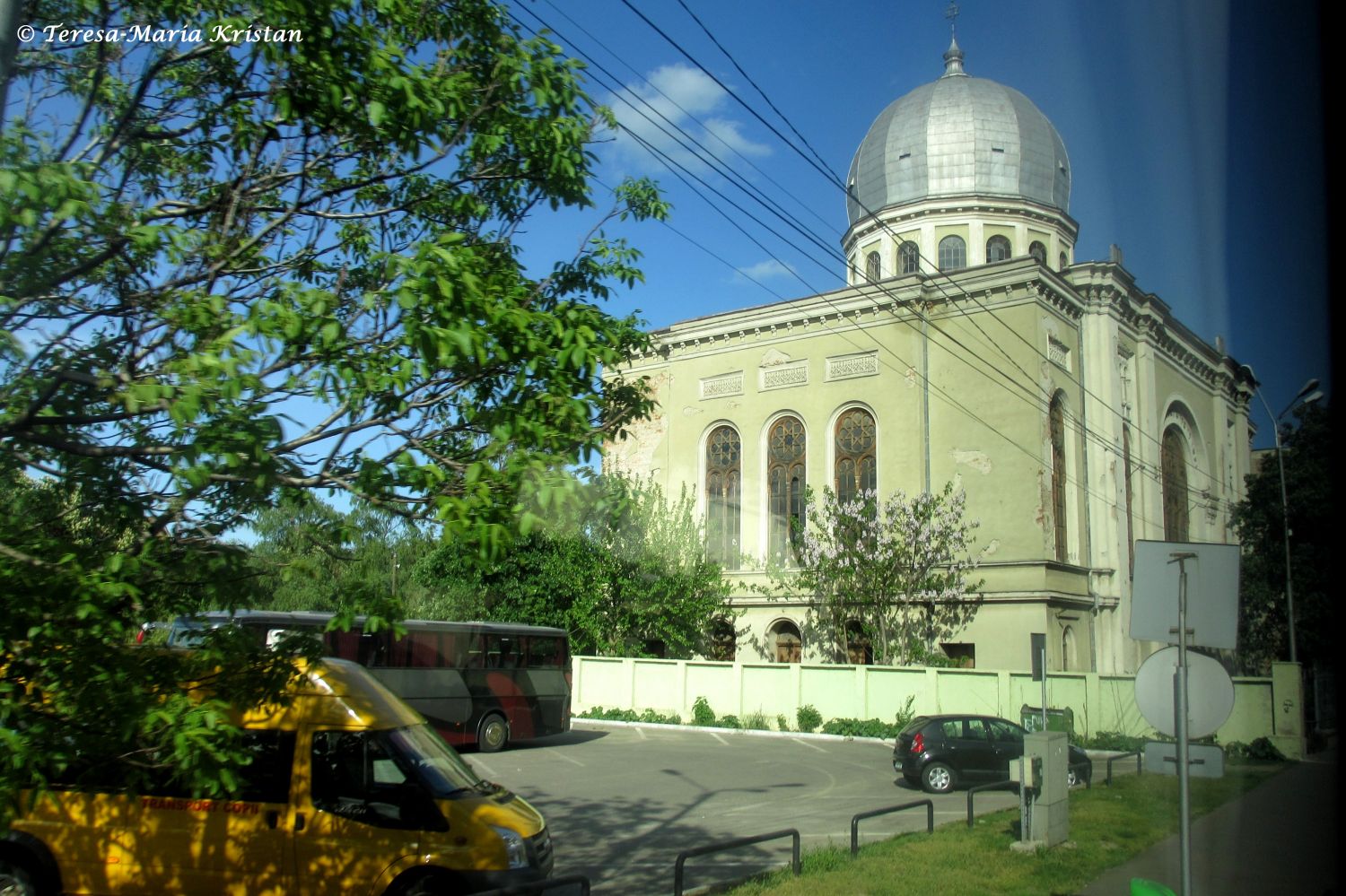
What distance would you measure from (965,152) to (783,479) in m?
16.4

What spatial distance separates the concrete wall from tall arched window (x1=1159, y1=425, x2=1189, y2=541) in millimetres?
8583

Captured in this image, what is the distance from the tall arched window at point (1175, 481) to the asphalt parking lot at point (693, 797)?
546 centimetres

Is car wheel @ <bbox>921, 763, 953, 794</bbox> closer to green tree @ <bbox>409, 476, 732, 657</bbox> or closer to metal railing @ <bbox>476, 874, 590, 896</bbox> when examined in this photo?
metal railing @ <bbox>476, 874, 590, 896</bbox>

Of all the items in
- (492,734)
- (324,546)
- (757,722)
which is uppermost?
(324,546)

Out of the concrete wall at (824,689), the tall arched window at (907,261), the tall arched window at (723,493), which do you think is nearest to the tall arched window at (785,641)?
the tall arched window at (723,493)

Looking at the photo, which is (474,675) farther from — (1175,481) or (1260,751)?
(1260,751)

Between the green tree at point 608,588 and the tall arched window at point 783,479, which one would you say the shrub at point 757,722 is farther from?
the tall arched window at point 783,479

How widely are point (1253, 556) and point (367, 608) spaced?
→ 500cm

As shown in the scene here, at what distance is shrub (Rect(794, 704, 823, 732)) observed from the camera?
29.1 meters

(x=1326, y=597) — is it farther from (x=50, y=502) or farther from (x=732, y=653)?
(x=732, y=653)

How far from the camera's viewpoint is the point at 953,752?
18297 millimetres

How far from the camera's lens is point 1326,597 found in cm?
429

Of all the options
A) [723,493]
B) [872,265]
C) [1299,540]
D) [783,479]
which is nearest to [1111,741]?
[1299,540]

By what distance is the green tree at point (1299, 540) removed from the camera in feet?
14.1
